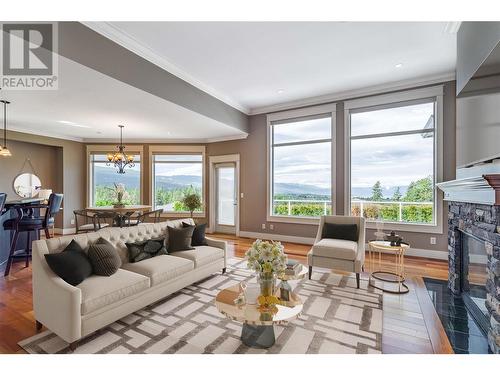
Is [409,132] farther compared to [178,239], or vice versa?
[409,132]

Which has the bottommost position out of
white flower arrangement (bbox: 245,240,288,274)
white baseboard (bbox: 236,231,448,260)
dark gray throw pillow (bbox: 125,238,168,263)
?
white baseboard (bbox: 236,231,448,260)

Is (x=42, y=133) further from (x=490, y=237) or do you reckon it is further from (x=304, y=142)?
(x=490, y=237)

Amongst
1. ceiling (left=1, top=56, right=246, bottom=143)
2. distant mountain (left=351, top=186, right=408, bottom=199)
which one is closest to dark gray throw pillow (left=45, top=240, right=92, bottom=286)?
ceiling (left=1, top=56, right=246, bottom=143)

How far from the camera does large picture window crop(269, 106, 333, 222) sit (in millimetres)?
5621

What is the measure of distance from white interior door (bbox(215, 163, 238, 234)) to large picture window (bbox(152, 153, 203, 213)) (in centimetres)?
67

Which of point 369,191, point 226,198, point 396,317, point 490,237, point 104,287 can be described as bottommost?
point 396,317

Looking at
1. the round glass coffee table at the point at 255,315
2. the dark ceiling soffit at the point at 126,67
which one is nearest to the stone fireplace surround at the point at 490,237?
the round glass coffee table at the point at 255,315

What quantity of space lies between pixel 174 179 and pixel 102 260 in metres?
5.33

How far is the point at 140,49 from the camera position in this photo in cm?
341

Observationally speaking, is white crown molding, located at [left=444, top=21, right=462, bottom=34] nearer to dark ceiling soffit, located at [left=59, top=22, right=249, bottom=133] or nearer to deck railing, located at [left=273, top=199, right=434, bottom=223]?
deck railing, located at [left=273, top=199, right=434, bottom=223]

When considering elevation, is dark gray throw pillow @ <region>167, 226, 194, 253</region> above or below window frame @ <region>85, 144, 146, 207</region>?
below

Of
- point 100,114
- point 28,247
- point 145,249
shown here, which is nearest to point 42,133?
point 100,114

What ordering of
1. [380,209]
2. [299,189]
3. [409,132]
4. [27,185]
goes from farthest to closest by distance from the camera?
[27,185], [299,189], [380,209], [409,132]
